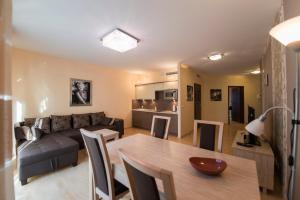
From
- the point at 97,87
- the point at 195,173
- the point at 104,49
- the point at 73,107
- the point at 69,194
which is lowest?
the point at 69,194

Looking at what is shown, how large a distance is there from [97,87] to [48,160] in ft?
9.62

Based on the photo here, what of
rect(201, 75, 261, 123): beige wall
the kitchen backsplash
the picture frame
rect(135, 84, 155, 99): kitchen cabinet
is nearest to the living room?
the picture frame

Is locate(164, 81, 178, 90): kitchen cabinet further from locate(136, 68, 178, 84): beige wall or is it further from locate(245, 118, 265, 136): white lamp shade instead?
locate(245, 118, 265, 136): white lamp shade

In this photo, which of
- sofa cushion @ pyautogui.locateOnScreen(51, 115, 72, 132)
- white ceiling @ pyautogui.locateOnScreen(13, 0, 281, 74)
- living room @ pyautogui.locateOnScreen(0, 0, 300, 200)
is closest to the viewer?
living room @ pyautogui.locateOnScreen(0, 0, 300, 200)

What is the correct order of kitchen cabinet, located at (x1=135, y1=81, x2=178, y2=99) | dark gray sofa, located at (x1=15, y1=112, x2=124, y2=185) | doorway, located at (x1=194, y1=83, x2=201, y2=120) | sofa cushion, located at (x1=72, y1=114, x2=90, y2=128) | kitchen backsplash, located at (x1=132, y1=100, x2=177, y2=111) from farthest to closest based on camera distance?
doorway, located at (x1=194, y1=83, x2=201, y2=120) < kitchen backsplash, located at (x1=132, y1=100, x2=177, y2=111) < kitchen cabinet, located at (x1=135, y1=81, x2=178, y2=99) < sofa cushion, located at (x1=72, y1=114, x2=90, y2=128) < dark gray sofa, located at (x1=15, y1=112, x2=124, y2=185)

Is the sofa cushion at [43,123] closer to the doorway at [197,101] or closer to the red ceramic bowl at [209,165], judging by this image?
the red ceramic bowl at [209,165]

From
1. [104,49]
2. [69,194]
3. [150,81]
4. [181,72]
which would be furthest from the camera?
[150,81]

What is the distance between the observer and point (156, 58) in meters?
4.11

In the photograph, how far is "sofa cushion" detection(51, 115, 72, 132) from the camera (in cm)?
358

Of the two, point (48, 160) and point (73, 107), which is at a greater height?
point (73, 107)

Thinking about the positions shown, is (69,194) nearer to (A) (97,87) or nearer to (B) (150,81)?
(A) (97,87)

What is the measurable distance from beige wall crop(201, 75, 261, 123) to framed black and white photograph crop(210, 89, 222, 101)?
153 mm

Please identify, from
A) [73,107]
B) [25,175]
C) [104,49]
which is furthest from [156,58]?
[25,175]

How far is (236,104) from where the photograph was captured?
775 centimetres
